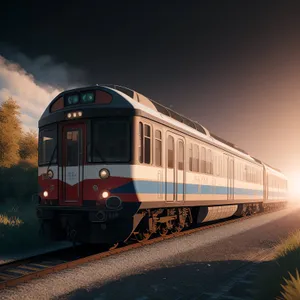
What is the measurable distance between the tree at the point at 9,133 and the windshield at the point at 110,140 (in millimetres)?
21219

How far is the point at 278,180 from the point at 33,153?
2125 centimetres

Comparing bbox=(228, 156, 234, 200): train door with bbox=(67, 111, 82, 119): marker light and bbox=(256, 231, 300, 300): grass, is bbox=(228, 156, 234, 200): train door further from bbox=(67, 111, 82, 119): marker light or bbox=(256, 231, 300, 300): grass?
bbox=(67, 111, 82, 119): marker light

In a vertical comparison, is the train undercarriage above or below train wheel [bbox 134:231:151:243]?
above

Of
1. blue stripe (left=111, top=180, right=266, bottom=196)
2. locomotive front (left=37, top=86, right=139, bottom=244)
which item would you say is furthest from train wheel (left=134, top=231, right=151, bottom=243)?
locomotive front (left=37, top=86, right=139, bottom=244)

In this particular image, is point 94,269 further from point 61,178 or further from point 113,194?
point 61,178

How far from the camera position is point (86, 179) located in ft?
30.6

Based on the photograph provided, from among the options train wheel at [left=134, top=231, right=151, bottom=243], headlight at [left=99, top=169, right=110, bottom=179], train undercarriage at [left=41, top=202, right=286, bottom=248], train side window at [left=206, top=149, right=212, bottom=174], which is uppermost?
train side window at [left=206, top=149, right=212, bottom=174]

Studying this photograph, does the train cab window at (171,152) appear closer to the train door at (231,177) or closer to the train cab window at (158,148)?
the train cab window at (158,148)

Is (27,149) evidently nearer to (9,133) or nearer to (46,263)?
(9,133)

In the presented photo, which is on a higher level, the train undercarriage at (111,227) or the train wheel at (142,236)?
the train undercarriage at (111,227)

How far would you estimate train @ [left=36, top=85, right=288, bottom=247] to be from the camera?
9055 mm

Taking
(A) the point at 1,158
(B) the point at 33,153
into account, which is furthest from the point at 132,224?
(B) the point at 33,153

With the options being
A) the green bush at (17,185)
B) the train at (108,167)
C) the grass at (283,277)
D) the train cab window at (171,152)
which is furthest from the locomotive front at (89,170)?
the green bush at (17,185)

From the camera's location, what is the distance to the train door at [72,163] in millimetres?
9469
